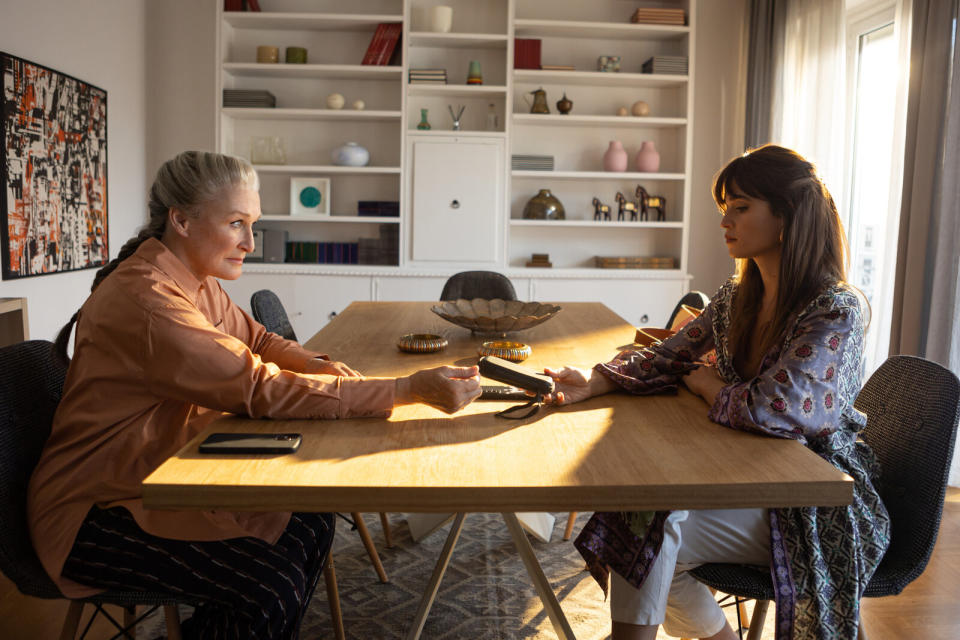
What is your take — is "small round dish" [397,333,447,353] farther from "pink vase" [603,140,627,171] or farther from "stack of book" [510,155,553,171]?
"pink vase" [603,140,627,171]

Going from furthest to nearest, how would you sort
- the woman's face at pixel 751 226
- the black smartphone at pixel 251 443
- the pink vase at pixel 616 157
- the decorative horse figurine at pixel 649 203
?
the decorative horse figurine at pixel 649 203, the pink vase at pixel 616 157, the woman's face at pixel 751 226, the black smartphone at pixel 251 443

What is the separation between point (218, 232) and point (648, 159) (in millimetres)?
4169

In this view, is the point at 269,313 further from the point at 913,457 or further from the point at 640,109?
the point at 640,109

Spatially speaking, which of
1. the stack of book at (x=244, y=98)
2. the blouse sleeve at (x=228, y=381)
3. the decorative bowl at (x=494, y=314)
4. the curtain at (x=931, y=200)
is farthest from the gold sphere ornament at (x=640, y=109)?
the blouse sleeve at (x=228, y=381)

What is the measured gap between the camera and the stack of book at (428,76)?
5.16 metres

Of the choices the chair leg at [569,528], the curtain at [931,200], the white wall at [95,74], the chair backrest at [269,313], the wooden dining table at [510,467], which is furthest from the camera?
the white wall at [95,74]

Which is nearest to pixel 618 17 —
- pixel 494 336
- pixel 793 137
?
pixel 793 137

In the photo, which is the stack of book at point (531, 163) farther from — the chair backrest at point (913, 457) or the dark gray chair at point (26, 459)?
the dark gray chair at point (26, 459)

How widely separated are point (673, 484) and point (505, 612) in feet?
4.28

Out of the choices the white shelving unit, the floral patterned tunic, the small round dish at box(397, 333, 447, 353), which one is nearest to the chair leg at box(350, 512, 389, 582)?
the small round dish at box(397, 333, 447, 353)

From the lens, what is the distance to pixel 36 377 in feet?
5.26

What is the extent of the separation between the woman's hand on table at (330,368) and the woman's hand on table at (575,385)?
0.43 metres

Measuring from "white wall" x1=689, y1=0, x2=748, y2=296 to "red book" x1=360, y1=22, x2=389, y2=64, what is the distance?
7.05 ft

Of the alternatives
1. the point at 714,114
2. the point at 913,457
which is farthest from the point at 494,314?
the point at 714,114
